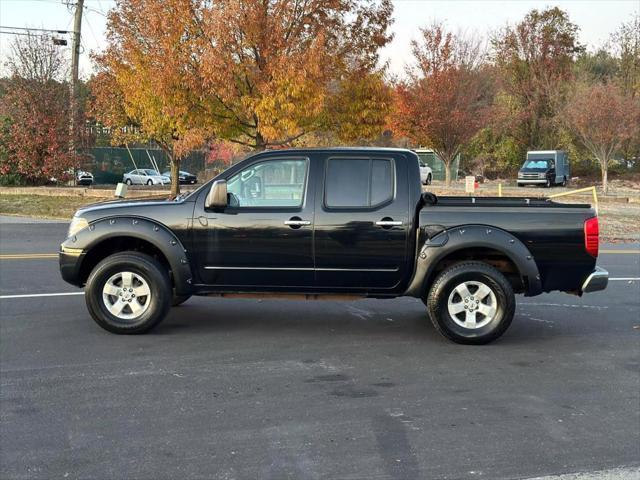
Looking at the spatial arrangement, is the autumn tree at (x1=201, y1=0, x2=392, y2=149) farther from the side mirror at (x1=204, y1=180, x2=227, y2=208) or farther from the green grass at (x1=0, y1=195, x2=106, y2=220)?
the side mirror at (x1=204, y1=180, x2=227, y2=208)

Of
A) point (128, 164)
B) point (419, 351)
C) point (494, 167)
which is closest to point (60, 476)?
point (419, 351)

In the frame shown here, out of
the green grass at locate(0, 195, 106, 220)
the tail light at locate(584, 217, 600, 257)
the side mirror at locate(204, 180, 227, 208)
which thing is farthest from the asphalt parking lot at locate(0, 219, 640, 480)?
the green grass at locate(0, 195, 106, 220)

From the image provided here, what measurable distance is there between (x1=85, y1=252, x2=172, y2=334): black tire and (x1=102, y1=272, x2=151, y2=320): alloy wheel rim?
0.09 feet

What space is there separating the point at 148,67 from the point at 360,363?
15600 millimetres

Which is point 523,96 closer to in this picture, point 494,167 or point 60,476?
point 494,167

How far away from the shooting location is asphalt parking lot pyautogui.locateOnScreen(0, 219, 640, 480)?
4141 mm

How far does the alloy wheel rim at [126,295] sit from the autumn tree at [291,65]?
38.5 feet

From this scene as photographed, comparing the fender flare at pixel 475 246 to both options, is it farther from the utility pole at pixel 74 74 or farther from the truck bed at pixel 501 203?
the utility pole at pixel 74 74

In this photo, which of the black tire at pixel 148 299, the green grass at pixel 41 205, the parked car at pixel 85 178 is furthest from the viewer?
the parked car at pixel 85 178

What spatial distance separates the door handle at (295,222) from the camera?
682 centimetres

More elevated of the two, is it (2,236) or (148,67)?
(148,67)

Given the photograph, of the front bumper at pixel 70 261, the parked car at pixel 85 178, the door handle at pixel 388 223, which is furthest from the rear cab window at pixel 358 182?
the parked car at pixel 85 178

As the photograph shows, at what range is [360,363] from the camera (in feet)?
20.1

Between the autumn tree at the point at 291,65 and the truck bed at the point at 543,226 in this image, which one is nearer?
the truck bed at the point at 543,226
